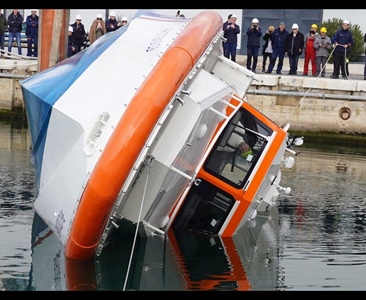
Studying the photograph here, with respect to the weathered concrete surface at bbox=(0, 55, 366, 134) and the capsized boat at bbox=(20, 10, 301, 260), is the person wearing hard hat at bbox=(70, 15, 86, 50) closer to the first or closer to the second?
the weathered concrete surface at bbox=(0, 55, 366, 134)

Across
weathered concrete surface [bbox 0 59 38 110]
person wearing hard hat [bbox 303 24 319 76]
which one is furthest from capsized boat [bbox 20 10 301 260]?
weathered concrete surface [bbox 0 59 38 110]

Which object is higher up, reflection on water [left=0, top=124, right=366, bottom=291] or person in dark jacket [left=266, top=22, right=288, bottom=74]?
person in dark jacket [left=266, top=22, right=288, bottom=74]

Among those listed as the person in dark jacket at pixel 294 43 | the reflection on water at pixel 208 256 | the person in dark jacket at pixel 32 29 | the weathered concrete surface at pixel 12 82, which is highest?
the person in dark jacket at pixel 294 43

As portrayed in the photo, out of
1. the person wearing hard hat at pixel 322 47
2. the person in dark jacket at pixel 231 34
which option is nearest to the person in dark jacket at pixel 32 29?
the person in dark jacket at pixel 231 34

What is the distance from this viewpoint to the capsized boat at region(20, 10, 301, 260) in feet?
36.7

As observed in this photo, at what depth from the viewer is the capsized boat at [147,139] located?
11.2 meters

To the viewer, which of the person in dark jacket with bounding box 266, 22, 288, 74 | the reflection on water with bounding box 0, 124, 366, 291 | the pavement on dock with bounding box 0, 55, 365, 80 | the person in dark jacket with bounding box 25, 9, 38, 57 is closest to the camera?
the reflection on water with bounding box 0, 124, 366, 291

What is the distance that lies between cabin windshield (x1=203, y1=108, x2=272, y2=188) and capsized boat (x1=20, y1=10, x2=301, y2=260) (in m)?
0.01

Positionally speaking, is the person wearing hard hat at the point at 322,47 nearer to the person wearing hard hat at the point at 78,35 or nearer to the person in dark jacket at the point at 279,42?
the person in dark jacket at the point at 279,42

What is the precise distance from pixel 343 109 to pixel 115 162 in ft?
55.0

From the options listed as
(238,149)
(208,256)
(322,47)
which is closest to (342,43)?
(322,47)

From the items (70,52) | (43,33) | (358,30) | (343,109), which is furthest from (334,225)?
(358,30)

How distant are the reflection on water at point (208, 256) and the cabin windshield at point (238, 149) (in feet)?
3.37
